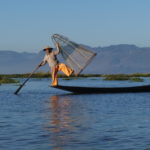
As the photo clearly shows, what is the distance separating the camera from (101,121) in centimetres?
1847

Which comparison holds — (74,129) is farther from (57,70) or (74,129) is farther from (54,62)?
(57,70)

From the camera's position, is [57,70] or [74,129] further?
[57,70]

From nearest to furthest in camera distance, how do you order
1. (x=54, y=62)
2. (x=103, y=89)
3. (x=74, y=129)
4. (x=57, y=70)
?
1. (x=74, y=129)
2. (x=54, y=62)
3. (x=57, y=70)
4. (x=103, y=89)

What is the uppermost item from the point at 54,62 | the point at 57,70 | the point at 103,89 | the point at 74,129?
the point at 54,62

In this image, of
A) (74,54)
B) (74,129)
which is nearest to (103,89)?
(74,54)

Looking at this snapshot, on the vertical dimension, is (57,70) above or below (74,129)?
above

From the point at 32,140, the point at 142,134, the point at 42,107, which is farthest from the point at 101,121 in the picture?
the point at 42,107

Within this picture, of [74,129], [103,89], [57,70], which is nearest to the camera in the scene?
[74,129]

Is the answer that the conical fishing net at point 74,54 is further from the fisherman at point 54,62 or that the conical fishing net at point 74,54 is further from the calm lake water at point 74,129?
the calm lake water at point 74,129

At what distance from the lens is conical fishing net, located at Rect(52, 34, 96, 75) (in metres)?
34.6

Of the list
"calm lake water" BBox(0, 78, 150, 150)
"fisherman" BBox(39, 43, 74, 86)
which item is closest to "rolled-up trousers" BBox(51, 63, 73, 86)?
"fisherman" BBox(39, 43, 74, 86)

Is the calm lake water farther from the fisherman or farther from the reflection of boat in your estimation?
the reflection of boat

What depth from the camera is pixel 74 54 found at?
3503cm

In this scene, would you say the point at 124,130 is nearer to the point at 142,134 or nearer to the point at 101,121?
the point at 142,134
